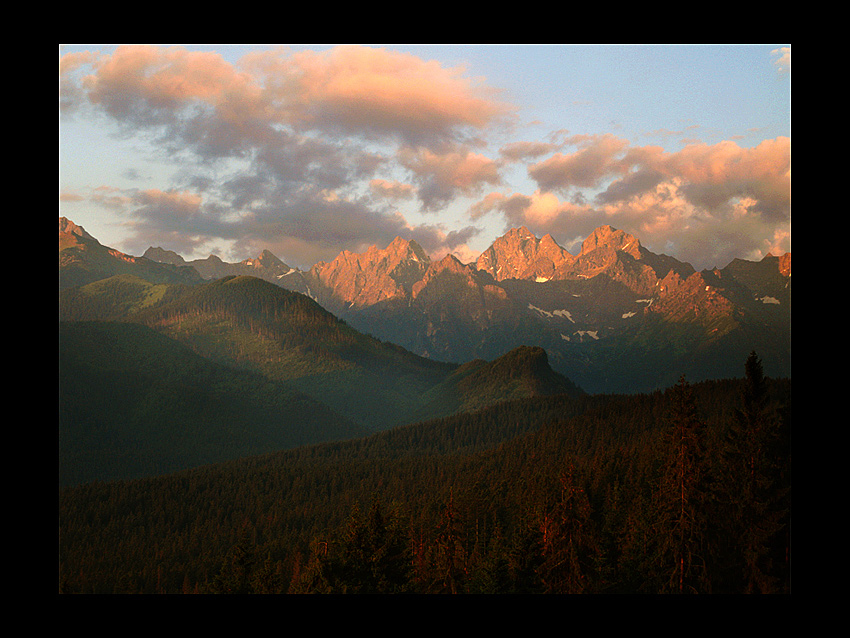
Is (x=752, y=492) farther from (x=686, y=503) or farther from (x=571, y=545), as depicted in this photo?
(x=571, y=545)

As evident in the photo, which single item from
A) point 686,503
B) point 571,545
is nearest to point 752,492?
point 686,503

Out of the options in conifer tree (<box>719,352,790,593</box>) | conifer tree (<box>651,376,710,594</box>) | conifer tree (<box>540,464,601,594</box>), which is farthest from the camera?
conifer tree (<box>540,464,601,594</box>)

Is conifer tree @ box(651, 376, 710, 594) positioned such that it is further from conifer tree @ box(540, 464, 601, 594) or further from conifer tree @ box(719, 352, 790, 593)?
conifer tree @ box(540, 464, 601, 594)

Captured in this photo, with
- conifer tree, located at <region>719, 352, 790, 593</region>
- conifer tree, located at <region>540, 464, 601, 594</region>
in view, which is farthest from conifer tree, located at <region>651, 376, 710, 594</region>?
conifer tree, located at <region>540, 464, 601, 594</region>

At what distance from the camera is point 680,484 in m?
49.1

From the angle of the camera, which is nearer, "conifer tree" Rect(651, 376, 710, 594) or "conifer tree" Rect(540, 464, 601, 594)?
"conifer tree" Rect(651, 376, 710, 594)

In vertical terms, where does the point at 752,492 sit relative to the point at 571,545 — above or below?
above

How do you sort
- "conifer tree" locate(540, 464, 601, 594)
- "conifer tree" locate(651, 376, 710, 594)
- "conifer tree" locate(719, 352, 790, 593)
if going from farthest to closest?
1. "conifer tree" locate(540, 464, 601, 594)
2. "conifer tree" locate(719, 352, 790, 593)
3. "conifer tree" locate(651, 376, 710, 594)

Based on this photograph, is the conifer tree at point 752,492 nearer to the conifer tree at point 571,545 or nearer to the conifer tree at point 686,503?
the conifer tree at point 686,503

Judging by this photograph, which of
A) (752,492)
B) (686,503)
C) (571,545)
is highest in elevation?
(686,503)

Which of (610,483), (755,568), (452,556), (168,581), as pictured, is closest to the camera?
(755,568)
